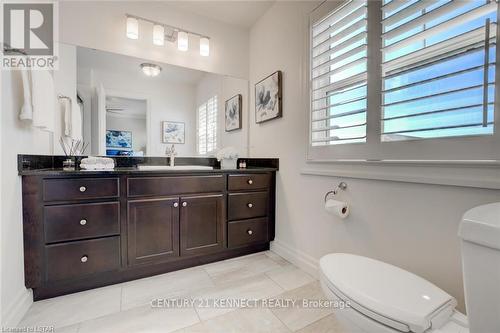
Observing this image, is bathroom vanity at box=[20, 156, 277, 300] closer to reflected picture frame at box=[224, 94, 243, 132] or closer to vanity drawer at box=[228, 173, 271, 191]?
vanity drawer at box=[228, 173, 271, 191]

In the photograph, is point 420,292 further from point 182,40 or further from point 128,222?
point 182,40

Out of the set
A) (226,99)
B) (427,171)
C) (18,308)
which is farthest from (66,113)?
(427,171)

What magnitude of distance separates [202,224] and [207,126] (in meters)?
1.09

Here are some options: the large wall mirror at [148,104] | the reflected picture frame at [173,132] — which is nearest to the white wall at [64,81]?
the large wall mirror at [148,104]

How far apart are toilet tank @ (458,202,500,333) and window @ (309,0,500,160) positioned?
1.78 ft

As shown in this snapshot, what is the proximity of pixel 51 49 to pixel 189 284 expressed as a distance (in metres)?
2.05

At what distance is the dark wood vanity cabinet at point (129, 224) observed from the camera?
1.36 metres

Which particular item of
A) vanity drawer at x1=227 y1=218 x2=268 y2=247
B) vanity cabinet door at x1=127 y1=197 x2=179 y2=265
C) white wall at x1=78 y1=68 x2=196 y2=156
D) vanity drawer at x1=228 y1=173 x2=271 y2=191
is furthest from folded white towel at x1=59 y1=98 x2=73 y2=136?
vanity drawer at x1=227 y1=218 x2=268 y2=247

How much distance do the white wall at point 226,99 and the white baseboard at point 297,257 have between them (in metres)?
1.06

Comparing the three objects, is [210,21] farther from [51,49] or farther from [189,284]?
[189,284]

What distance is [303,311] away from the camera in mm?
1333

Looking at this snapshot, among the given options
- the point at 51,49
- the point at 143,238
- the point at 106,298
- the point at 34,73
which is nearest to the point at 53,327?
the point at 106,298

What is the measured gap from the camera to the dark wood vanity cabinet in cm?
136

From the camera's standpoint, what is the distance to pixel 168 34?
2.15m
